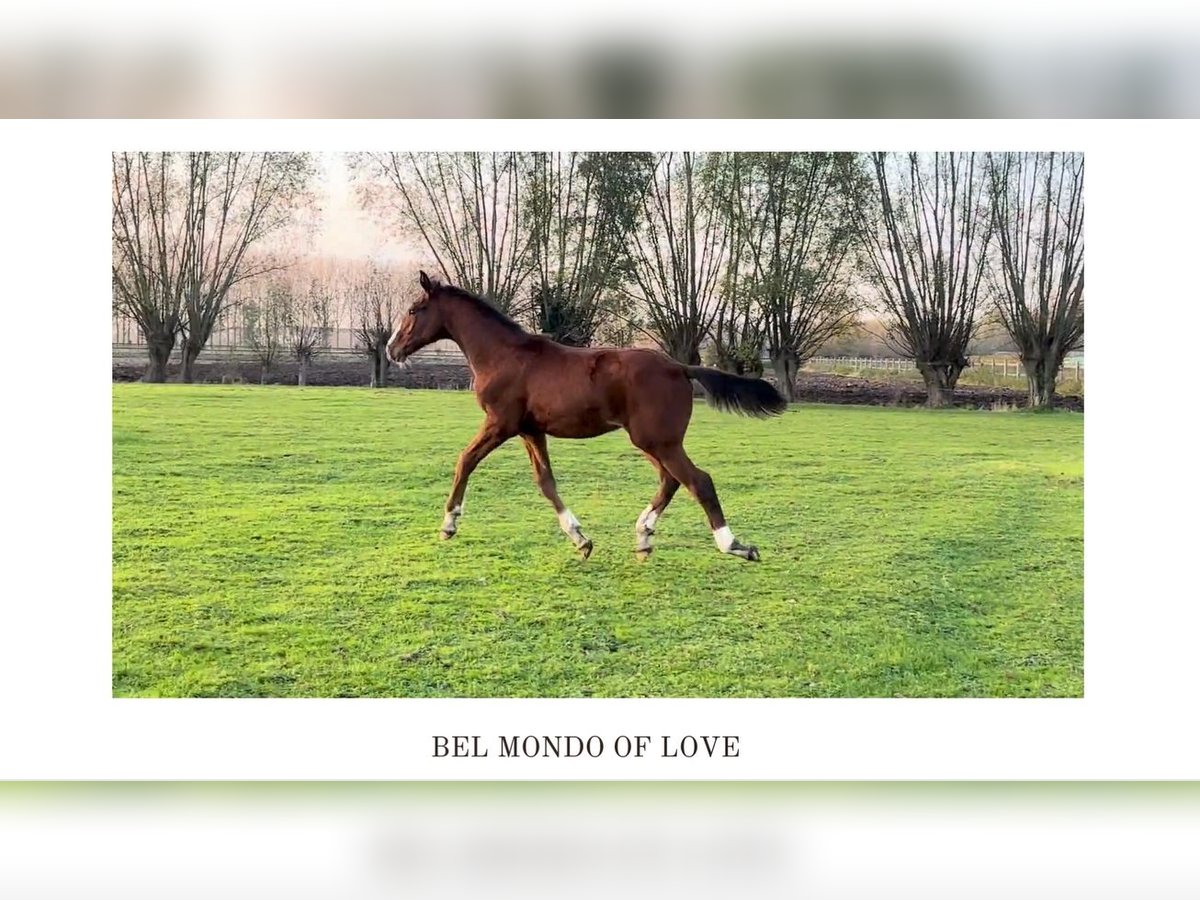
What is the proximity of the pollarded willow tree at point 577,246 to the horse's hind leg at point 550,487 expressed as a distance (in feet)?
1.93

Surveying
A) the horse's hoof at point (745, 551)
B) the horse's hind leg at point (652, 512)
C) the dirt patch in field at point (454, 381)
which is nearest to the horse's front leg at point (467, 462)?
the dirt patch in field at point (454, 381)

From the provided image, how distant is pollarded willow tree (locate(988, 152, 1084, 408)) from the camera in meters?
5.21

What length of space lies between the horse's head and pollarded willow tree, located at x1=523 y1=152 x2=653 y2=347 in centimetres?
51

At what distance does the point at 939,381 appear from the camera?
5.50 meters

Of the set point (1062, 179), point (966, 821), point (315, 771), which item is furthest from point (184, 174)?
point (966, 821)

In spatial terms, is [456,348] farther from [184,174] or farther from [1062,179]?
[1062,179]

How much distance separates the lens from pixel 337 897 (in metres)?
4.31

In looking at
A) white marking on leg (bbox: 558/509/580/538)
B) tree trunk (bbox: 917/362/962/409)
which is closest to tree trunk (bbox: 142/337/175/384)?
white marking on leg (bbox: 558/509/580/538)

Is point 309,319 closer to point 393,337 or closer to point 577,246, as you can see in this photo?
point 393,337

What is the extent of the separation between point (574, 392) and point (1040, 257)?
268cm

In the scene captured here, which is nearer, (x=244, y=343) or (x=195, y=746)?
(x=195, y=746)

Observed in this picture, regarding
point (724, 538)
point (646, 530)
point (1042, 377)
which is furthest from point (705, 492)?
point (1042, 377)

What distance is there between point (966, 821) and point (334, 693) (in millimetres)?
3329
